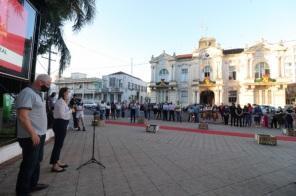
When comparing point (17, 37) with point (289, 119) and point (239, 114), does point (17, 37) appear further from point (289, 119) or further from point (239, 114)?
point (289, 119)

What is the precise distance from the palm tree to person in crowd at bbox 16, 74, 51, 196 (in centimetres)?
626

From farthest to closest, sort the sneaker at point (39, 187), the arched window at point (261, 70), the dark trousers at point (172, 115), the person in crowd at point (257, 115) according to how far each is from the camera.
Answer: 1. the arched window at point (261, 70)
2. the dark trousers at point (172, 115)
3. the person in crowd at point (257, 115)
4. the sneaker at point (39, 187)

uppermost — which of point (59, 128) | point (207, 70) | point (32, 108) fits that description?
point (207, 70)

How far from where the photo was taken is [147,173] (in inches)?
232

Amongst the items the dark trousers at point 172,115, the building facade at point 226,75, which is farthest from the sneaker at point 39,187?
the building facade at point 226,75

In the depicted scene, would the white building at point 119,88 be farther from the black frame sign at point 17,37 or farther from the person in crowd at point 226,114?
the black frame sign at point 17,37

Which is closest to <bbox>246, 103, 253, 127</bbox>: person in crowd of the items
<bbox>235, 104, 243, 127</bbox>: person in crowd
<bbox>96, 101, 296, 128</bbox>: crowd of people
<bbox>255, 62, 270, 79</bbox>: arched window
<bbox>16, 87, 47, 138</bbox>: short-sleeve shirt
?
<bbox>96, 101, 296, 128</bbox>: crowd of people

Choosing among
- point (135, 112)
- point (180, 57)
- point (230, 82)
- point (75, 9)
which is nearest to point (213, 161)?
point (75, 9)

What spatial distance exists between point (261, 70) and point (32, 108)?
4100 cm

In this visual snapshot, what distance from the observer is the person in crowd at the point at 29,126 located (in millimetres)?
3814

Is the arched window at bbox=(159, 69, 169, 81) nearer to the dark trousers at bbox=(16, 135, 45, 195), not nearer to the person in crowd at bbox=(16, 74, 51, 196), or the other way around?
the person in crowd at bbox=(16, 74, 51, 196)

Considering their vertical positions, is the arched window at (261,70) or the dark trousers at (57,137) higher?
the arched window at (261,70)

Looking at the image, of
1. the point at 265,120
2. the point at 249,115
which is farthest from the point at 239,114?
the point at 265,120

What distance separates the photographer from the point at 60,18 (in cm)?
1106
